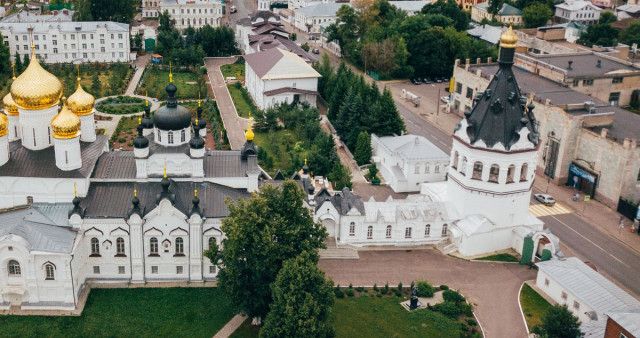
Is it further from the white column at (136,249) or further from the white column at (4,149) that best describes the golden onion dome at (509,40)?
the white column at (4,149)

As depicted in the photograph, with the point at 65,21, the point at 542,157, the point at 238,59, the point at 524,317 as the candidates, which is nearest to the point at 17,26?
the point at 65,21

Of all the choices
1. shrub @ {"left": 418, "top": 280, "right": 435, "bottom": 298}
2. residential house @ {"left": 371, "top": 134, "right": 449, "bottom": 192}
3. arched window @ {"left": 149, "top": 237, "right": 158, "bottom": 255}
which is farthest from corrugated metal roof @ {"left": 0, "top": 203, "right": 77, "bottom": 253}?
residential house @ {"left": 371, "top": 134, "right": 449, "bottom": 192}

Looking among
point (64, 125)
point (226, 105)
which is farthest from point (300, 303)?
point (226, 105)

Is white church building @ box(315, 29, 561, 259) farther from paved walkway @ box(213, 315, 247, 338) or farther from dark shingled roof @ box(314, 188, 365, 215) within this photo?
paved walkway @ box(213, 315, 247, 338)

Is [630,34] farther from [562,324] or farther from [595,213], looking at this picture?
[562,324]

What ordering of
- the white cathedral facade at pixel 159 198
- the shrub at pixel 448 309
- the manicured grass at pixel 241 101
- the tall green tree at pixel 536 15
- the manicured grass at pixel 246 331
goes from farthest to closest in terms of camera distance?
1. the tall green tree at pixel 536 15
2. the manicured grass at pixel 241 101
3. the shrub at pixel 448 309
4. the white cathedral facade at pixel 159 198
5. the manicured grass at pixel 246 331

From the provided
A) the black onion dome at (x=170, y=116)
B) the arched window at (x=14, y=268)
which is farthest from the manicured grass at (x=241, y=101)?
the arched window at (x=14, y=268)

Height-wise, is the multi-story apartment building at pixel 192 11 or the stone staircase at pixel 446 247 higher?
→ the multi-story apartment building at pixel 192 11
